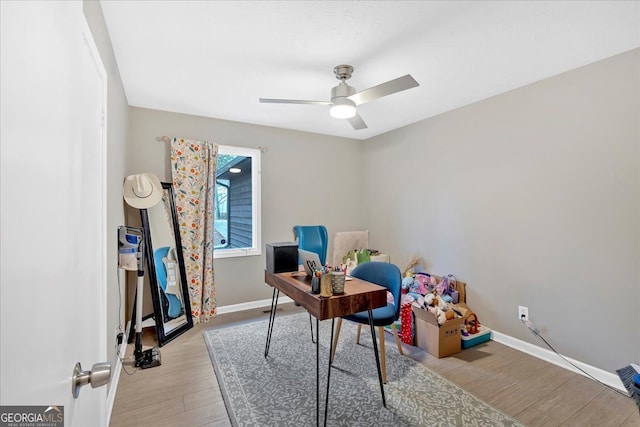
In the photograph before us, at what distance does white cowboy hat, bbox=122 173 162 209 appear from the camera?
9.21ft

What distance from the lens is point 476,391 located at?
220 centimetres

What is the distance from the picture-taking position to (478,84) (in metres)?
2.79

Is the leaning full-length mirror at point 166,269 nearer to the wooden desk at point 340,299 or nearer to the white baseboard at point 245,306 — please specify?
the white baseboard at point 245,306

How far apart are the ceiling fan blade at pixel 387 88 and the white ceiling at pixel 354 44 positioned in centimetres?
29

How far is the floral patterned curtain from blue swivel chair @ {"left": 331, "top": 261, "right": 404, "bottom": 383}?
1898 millimetres

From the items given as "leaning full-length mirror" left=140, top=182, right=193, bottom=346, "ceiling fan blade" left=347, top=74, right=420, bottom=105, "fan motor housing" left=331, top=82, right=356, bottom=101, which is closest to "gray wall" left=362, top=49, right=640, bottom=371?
"ceiling fan blade" left=347, top=74, right=420, bottom=105

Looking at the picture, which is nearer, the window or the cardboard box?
the cardboard box

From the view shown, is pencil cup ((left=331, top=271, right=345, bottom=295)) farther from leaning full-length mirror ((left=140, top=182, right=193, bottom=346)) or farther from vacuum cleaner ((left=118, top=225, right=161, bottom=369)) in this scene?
leaning full-length mirror ((left=140, top=182, right=193, bottom=346))

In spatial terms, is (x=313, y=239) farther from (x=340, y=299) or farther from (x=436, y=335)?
(x=340, y=299)

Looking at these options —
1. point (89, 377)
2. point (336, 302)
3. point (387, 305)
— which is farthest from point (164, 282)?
point (89, 377)

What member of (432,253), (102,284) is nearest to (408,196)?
(432,253)

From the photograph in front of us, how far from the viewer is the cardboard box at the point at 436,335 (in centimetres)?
269

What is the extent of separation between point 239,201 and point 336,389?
274 centimetres

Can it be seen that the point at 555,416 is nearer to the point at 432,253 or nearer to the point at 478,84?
the point at 432,253
